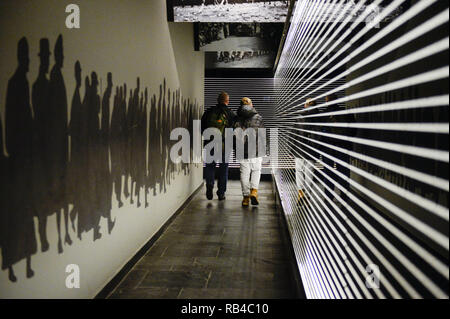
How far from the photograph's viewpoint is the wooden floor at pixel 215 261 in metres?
2.70

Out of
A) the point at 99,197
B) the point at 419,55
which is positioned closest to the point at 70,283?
the point at 99,197

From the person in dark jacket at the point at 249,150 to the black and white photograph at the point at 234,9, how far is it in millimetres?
1538

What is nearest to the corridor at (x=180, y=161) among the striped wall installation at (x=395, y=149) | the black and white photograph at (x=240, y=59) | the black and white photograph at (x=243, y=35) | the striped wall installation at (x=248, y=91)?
the striped wall installation at (x=395, y=149)

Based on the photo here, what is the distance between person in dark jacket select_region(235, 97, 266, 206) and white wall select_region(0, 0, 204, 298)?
1234mm

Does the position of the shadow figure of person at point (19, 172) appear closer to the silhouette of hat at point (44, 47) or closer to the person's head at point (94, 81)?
the silhouette of hat at point (44, 47)

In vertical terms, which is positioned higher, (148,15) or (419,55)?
(148,15)

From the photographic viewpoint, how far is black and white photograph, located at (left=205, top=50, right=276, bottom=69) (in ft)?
26.3

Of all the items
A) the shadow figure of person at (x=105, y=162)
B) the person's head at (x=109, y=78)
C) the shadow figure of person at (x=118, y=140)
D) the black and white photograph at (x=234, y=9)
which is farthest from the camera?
the black and white photograph at (x=234, y=9)

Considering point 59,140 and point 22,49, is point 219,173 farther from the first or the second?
point 22,49
